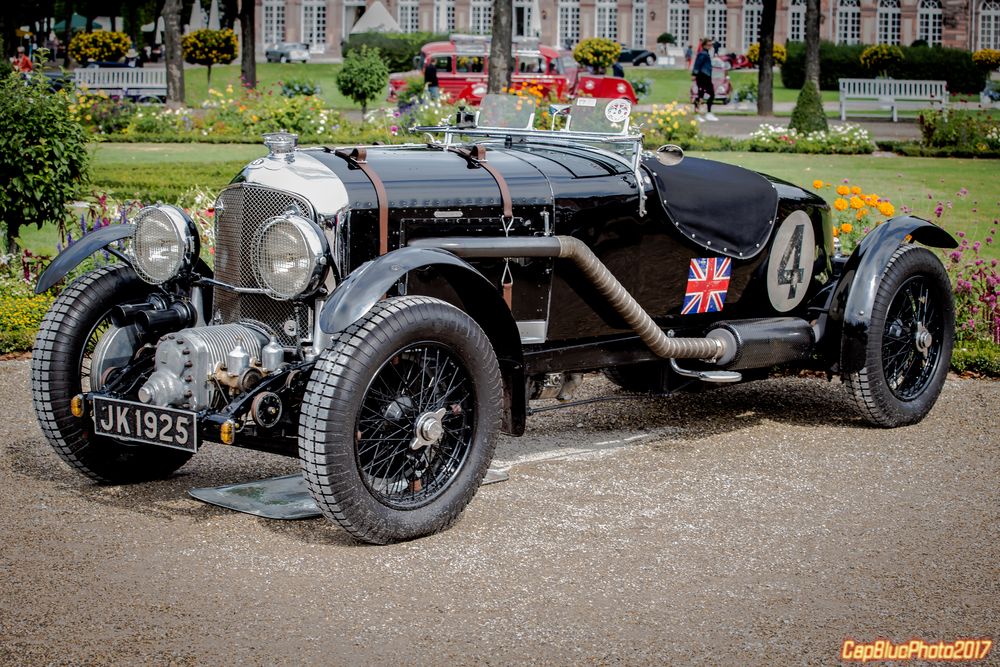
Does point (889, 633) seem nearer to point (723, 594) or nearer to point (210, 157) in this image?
point (723, 594)

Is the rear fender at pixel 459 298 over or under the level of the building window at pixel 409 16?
under

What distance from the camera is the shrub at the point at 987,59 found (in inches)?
1614

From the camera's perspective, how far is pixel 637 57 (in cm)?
5191

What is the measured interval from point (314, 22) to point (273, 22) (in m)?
2.19

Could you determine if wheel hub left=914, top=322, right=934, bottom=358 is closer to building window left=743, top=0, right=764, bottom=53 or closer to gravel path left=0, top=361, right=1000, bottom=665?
gravel path left=0, top=361, right=1000, bottom=665

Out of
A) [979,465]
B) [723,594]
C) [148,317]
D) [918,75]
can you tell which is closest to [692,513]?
[723,594]

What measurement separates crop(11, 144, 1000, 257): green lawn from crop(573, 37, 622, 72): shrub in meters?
24.5

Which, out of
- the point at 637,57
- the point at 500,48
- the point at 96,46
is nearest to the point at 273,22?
the point at 96,46

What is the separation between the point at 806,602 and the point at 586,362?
70.2 inches

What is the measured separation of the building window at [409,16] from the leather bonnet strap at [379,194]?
54.3 metres

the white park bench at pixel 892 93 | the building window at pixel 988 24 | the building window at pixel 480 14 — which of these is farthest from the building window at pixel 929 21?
the white park bench at pixel 892 93

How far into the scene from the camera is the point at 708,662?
342cm

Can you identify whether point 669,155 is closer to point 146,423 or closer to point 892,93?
point 146,423

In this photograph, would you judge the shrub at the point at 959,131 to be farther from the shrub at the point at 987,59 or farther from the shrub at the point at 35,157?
the shrub at the point at 987,59
